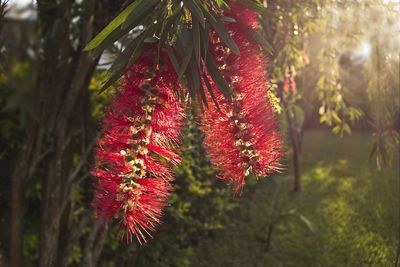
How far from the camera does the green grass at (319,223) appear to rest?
4.34 metres

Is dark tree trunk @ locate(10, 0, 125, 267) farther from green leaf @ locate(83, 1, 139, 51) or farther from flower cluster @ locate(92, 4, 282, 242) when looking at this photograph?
flower cluster @ locate(92, 4, 282, 242)

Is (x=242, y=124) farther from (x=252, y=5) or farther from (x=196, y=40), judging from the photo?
(x=252, y=5)

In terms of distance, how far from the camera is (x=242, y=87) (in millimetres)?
1099

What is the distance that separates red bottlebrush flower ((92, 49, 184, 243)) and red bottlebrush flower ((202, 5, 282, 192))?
0.38 ft

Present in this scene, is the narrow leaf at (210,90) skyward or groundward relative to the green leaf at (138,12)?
groundward

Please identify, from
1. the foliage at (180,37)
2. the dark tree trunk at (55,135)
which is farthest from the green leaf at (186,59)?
the dark tree trunk at (55,135)

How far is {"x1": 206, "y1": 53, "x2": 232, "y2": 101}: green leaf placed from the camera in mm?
1038

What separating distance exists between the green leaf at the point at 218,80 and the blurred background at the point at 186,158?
37 cm

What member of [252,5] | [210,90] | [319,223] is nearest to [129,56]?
[210,90]

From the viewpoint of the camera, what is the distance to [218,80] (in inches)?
41.6

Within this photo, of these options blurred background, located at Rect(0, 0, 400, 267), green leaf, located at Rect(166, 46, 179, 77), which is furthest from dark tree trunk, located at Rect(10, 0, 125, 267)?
green leaf, located at Rect(166, 46, 179, 77)

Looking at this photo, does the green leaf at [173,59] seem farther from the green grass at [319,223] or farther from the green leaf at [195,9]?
Result: the green grass at [319,223]

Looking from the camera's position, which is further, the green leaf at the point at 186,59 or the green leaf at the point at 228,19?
the green leaf at the point at 228,19

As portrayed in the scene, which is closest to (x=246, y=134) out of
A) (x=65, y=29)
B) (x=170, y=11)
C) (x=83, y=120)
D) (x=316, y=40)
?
(x=170, y=11)
